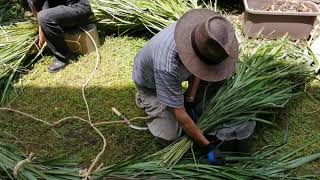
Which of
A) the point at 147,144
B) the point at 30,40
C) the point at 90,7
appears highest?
the point at 90,7

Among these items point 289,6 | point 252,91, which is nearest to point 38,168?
point 252,91

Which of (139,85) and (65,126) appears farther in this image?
(65,126)

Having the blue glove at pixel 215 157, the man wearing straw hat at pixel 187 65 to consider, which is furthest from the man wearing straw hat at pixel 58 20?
the blue glove at pixel 215 157

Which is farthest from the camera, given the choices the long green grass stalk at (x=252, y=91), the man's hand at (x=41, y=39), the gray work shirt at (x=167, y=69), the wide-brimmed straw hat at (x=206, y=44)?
the man's hand at (x=41, y=39)

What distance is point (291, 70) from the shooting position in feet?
9.87

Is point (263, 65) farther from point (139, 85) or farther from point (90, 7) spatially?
point (90, 7)

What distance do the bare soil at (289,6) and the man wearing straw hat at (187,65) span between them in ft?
5.05

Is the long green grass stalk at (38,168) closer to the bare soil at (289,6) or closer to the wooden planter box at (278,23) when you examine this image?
the wooden planter box at (278,23)

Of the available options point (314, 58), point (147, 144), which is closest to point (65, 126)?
point (147, 144)

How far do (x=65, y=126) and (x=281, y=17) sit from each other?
2012mm

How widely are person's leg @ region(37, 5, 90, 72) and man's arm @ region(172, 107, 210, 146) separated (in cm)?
155

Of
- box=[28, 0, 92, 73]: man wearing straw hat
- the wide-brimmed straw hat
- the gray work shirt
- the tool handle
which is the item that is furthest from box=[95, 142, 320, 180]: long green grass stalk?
box=[28, 0, 92, 73]: man wearing straw hat

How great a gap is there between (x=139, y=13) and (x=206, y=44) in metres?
1.87

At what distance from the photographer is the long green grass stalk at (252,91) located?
2582mm
